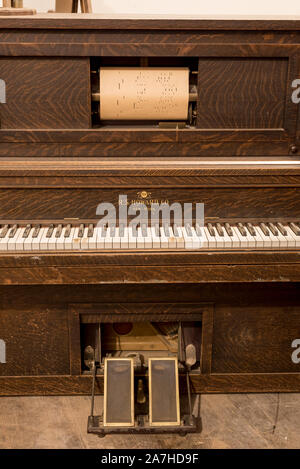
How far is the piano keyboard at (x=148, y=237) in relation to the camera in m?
2.12

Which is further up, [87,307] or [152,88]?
[152,88]

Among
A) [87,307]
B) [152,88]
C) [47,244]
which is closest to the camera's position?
[47,244]

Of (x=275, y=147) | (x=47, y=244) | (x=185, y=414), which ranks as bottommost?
(x=185, y=414)

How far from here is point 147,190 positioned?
2232 millimetres

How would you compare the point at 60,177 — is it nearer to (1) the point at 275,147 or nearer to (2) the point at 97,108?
(2) the point at 97,108

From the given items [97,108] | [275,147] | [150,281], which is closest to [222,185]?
[275,147]

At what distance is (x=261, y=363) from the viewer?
2.58 meters

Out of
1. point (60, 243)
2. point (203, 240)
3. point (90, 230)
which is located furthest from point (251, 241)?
point (60, 243)

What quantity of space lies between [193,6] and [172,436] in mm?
2275

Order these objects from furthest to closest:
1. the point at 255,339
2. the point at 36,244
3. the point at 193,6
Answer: the point at 193,6, the point at 255,339, the point at 36,244

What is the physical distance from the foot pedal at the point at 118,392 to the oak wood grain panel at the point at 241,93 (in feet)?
3.91

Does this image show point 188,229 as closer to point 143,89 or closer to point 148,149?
point 148,149

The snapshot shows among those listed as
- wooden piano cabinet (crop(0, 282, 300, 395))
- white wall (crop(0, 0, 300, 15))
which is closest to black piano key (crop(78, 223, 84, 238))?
wooden piano cabinet (crop(0, 282, 300, 395))

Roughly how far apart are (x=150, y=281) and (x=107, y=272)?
0.61ft
